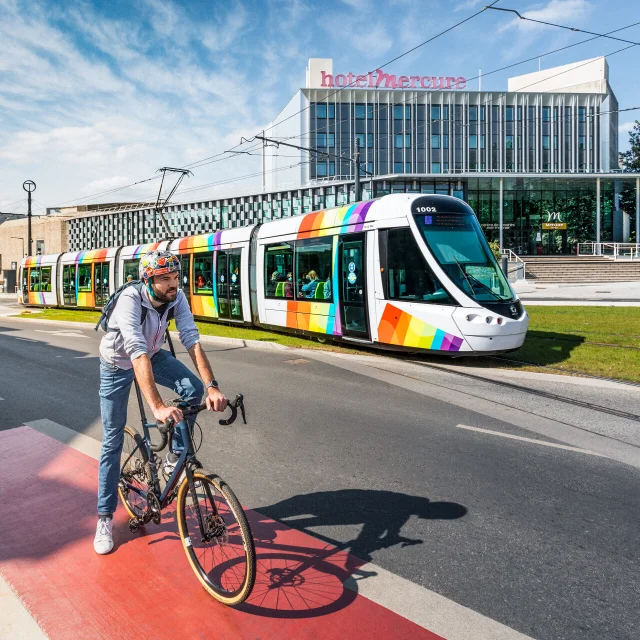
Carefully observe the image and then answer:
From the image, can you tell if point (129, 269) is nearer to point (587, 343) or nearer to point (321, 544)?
point (587, 343)

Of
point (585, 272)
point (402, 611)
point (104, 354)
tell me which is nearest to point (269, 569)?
point (402, 611)

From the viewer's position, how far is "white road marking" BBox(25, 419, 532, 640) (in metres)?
2.96

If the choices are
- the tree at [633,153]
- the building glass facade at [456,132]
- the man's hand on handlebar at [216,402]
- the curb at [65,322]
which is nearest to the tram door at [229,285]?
the curb at [65,322]

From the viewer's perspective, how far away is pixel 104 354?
12.1ft

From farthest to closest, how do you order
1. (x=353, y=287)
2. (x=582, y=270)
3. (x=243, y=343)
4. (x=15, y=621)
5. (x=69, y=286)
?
1. (x=582, y=270)
2. (x=69, y=286)
3. (x=243, y=343)
4. (x=353, y=287)
5. (x=15, y=621)

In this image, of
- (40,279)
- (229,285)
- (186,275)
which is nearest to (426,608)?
(229,285)

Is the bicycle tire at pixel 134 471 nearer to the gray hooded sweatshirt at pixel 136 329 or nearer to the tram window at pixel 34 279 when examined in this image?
the gray hooded sweatshirt at pixel 136 329

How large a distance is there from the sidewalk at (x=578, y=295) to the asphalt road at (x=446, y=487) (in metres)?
17.2

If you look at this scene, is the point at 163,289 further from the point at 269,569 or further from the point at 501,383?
the point at 501,383

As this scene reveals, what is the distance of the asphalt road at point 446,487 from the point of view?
3.35 metres

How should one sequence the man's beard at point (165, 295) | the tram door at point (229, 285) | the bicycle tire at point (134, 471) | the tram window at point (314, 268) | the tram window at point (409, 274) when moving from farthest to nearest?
the tram door at point (229, 285) → the tram window at point (314, 268) → the tram window at point (409, 274) → the bicycle tire at point (134, 471) → the man's beard at point (165, 295)

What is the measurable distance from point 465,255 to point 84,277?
906 inches

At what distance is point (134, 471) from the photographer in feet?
13.2

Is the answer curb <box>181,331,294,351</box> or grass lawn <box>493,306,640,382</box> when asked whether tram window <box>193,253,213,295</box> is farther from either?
grass lawn <box>493,306,640,382</box>
